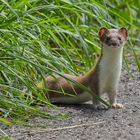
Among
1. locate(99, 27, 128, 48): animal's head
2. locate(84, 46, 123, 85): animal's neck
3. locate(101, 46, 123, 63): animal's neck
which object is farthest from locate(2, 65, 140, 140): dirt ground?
locate(99, 27, 128, 48): animal's head

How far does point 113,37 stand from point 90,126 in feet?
3.14

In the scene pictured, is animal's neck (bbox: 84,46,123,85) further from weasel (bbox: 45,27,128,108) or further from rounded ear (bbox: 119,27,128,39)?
rounded ear (bbox: 119,27,128,39)

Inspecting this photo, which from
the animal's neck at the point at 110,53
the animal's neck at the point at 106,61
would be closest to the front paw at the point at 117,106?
the animal's neck at the point at 106,61

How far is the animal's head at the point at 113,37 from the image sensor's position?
582 cm

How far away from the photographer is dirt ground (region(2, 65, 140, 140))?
489cm

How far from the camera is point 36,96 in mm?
5703

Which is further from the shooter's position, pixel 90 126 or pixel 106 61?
pixel 106 61

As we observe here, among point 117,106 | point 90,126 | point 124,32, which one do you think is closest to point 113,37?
point 124,32

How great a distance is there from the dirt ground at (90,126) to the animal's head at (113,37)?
546 millimetres

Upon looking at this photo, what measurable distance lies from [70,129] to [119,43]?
3.50ft

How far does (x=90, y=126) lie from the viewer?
521cm

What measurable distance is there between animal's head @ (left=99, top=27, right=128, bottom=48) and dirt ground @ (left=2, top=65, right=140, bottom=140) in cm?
55

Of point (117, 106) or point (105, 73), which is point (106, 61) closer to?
point (105, 73)

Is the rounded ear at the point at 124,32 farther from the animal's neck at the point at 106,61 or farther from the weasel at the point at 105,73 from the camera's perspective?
the animal's neck at the point at 106,61
